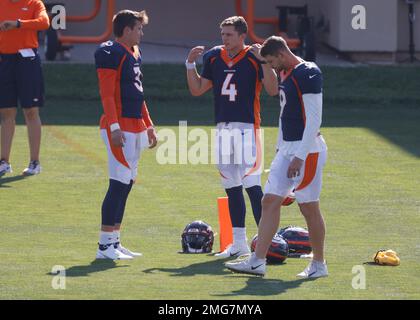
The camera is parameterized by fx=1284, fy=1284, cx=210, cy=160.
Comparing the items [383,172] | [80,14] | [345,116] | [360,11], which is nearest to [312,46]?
[360,11]

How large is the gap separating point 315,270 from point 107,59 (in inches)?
99.3

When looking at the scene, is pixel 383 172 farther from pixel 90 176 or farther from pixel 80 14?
pixel 80 14

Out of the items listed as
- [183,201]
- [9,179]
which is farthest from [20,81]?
[183,201]

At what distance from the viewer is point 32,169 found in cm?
1551

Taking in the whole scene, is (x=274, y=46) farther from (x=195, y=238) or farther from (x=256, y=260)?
(x=195, y=238)

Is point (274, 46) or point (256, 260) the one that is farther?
point (256, 260)

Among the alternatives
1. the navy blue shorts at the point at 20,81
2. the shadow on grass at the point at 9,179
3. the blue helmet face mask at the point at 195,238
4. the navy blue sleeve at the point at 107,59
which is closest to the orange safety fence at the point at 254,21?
the navy blue shorts at the point at 20,81

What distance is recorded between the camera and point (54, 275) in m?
10.0

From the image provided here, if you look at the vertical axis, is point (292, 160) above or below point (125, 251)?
above

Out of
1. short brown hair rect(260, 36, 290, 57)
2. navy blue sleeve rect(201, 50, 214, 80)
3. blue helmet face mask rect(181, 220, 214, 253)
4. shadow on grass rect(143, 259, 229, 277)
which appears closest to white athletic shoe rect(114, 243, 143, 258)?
blue helmet face mask rect(181, 220, 214, 253)

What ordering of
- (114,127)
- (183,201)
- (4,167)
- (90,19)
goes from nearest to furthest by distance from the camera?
1. (114,127)
2. (183,201)
3. (4,167)
4. (90,19)

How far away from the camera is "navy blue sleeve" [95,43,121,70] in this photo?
35.7 feet

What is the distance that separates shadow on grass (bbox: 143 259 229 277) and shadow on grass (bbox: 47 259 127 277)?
1.23 ft

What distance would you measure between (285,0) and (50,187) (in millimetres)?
12316
